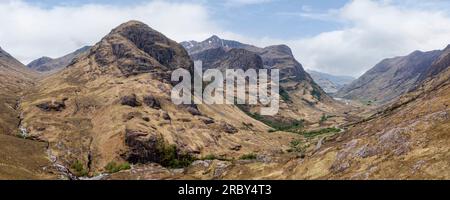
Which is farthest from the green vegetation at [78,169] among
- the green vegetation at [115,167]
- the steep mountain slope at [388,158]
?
the steep mountain slope at [388,158]

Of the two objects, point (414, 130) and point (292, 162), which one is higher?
point (414, 130)

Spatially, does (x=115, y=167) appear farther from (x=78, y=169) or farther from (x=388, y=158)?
(x=388, y=158)

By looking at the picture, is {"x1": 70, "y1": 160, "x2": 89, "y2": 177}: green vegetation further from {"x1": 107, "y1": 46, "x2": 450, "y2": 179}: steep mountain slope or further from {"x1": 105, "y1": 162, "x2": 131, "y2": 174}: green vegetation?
{"x1": 107, "y1": 46, "x2": 450, "y2": 179}: steep mountain slope

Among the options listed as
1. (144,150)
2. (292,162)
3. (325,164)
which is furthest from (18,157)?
(325,164)

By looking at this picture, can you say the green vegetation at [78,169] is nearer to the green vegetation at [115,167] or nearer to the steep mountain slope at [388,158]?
the green vegetation at [115,167]

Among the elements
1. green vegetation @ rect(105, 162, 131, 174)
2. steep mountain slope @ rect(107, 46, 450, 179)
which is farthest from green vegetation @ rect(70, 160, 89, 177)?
steep mountain slope @ rect(107, 46, 450, 179)

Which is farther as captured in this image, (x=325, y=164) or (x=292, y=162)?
(x=292, y=162)

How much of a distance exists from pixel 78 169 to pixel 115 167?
1454cm

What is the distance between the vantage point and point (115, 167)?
181 meters

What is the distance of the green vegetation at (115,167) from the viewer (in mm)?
178875

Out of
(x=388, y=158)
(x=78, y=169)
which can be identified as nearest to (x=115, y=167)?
(x=78, y=169)
